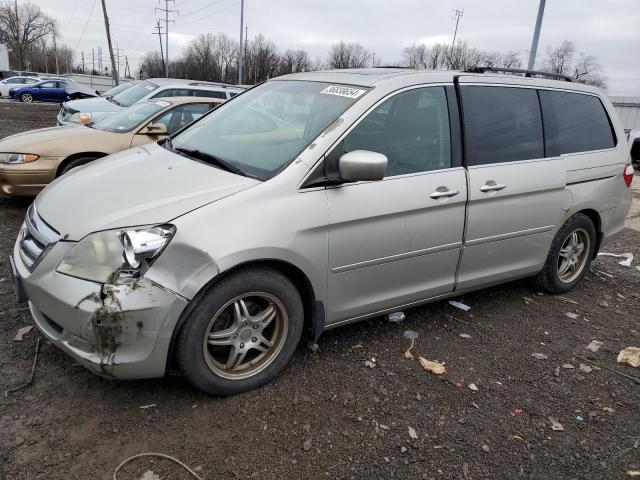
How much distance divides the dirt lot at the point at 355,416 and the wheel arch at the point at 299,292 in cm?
31

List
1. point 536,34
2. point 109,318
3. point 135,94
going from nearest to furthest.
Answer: point 109,318 < point 135,94 < point 536,34

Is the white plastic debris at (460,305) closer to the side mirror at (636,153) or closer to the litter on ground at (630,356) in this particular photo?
the litter on ground at (630,356)

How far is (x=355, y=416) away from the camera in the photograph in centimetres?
283

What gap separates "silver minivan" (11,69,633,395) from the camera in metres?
2.53

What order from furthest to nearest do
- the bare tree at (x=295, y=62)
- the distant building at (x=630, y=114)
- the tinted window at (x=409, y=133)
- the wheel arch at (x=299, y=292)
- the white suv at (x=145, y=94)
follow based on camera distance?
the bare tree at (x=295, y=62)
the distant building at (x=630, y=114)
the white suv at (x=145, y=94)
the tinted window at (x=409, y=133)
the wheel arch at (x=299, y=292)

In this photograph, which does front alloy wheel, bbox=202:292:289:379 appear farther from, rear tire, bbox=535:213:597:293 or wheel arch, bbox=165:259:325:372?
rear tire, bbox=535:213:597:293

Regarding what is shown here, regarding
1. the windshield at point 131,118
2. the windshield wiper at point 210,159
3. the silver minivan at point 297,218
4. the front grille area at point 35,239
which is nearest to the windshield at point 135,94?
the windshield at point 131,118

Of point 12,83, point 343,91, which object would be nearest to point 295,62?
point 12,83

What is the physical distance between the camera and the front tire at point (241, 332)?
2639mm

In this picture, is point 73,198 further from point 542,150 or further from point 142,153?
point 542,150

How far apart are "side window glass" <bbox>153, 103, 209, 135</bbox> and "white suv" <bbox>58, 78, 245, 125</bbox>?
6.57ft

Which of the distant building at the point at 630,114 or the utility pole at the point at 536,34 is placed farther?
the distant building at the point at 630,114

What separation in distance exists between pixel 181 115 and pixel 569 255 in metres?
5.32

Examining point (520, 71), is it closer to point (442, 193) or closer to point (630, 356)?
point (442, 193)
